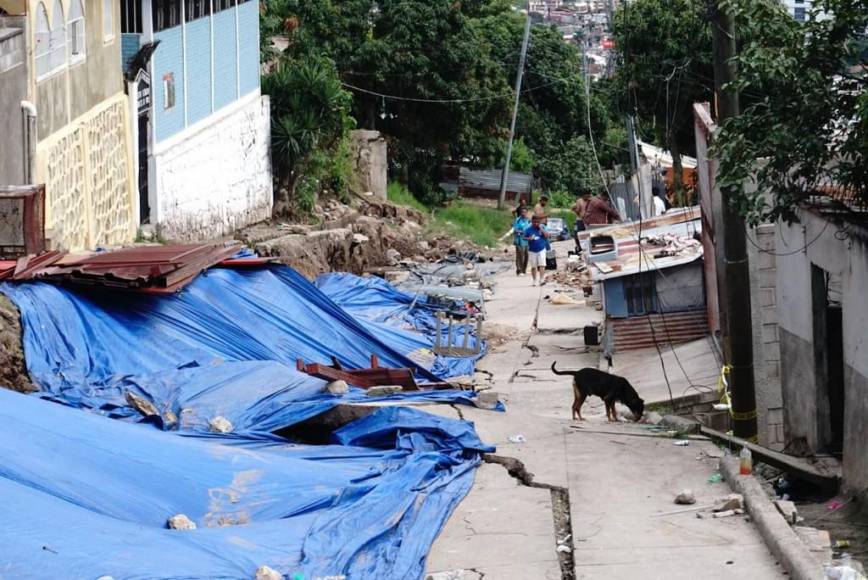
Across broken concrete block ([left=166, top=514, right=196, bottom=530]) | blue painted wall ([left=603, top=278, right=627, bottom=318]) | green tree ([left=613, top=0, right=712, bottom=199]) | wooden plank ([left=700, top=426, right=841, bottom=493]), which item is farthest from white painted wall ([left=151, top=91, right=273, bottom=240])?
broken concrete block ([left=166, top=514, right=196, bottom=530])

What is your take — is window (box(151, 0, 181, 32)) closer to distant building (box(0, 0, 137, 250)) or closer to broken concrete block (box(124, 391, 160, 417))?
distant building (box(0, 0, 137, 250))

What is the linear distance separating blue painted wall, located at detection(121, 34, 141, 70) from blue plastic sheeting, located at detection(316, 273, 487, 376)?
17.0ft

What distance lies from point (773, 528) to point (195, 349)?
7.73 m

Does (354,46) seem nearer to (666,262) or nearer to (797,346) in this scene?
(666,262)

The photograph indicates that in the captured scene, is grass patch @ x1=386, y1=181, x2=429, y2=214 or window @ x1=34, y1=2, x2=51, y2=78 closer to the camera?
window @ x1=34, y1=2, x2=51, y2=78

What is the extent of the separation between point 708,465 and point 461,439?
212cm

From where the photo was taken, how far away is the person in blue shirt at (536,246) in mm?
28109

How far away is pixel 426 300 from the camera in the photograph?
84.2 ft

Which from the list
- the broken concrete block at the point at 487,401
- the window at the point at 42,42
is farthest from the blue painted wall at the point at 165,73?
the broken concrete block at the point at 487,401

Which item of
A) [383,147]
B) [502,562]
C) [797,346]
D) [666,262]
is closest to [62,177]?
[666,262]

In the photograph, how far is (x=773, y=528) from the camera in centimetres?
934

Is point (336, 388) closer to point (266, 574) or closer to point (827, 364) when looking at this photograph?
point (827, 364)

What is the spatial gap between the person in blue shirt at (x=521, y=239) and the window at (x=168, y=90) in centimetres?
711

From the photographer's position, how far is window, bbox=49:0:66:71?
19.3 m
